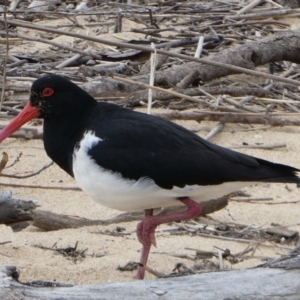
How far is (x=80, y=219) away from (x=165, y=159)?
34.1 inches

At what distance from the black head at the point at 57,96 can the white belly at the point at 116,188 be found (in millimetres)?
357

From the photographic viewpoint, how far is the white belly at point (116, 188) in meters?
4.47

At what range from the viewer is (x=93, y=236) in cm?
498

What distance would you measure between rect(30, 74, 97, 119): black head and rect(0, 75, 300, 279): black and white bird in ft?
0.52

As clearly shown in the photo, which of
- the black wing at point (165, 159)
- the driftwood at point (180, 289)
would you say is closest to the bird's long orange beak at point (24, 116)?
the black wing at point (165, 159)

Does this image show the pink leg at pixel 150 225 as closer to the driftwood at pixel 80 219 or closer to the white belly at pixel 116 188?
the white belly at pixel 116 188

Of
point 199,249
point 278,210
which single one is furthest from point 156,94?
point 199,249

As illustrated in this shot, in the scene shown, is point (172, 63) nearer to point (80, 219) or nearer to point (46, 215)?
point (80, 219)

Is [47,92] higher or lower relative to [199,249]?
higher

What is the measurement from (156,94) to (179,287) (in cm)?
388

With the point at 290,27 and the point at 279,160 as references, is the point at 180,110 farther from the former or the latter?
the point at 290,27

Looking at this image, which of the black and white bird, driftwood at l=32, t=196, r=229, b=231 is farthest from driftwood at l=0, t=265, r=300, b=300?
driftwood at l=32, t=196, r=229, b=231

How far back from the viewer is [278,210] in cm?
552

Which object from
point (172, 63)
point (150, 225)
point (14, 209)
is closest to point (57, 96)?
point (14, 209)
